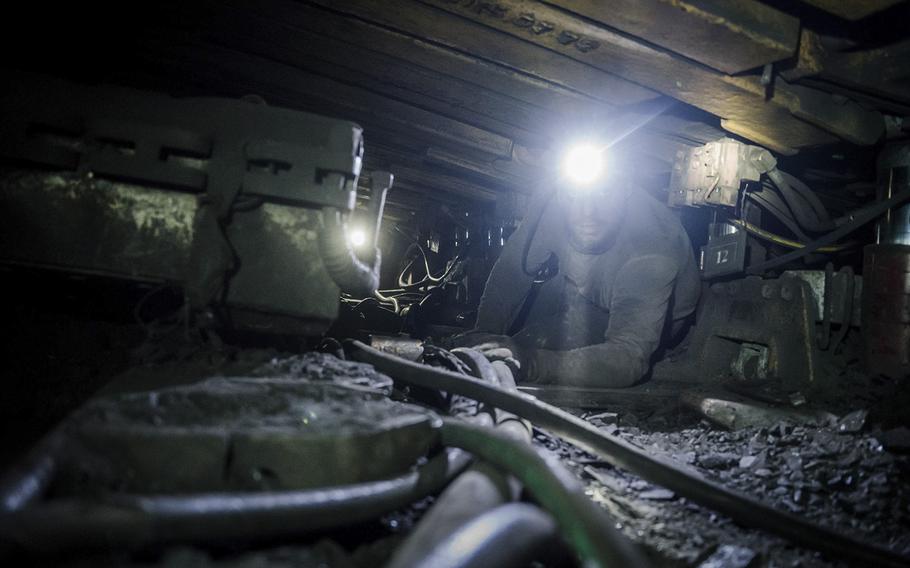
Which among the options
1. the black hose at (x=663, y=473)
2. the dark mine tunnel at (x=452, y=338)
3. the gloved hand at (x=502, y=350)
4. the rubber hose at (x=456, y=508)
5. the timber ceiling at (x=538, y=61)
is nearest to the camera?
the rubber hose at (x=456, y=508)

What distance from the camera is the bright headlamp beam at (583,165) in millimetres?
4040

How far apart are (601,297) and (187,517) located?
4.51m

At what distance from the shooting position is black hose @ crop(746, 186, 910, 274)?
Result: 338cm

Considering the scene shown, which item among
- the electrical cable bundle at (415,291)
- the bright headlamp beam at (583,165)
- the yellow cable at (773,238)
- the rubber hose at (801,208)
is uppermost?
the bright headlamp beam at (583,165)

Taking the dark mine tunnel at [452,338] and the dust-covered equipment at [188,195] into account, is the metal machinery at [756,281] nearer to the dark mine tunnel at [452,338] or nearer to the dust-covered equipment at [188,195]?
the dark mine tunnel at [452,338]

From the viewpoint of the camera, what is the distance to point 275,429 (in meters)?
1.19

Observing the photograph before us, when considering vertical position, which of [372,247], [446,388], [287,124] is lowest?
[446,388]

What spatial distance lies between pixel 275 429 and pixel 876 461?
8.20 ft

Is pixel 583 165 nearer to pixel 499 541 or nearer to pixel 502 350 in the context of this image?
pixel 502 350

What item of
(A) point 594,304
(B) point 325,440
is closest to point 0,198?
(B) point 325,440

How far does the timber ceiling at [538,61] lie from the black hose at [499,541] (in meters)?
2.18

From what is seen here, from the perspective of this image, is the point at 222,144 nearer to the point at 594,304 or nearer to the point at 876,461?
the point at 876,461

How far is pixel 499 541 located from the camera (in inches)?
36.1

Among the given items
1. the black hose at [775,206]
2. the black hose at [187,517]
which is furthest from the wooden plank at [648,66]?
the black hose at [187,517]
